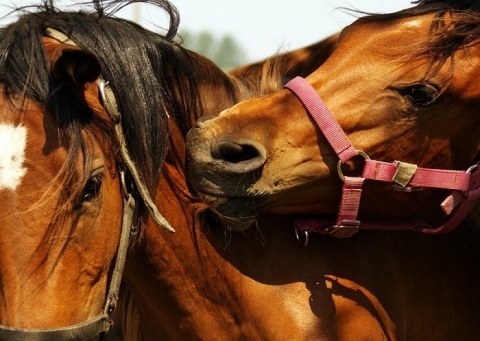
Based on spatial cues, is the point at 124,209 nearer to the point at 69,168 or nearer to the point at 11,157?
the point at 69,168

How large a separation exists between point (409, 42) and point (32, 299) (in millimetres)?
1630

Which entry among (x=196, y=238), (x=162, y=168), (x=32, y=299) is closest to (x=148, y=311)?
(x=196, y=238)

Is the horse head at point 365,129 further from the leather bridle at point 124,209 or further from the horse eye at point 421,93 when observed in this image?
the leather bridle at point 124,209

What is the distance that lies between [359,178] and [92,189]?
3.22ft

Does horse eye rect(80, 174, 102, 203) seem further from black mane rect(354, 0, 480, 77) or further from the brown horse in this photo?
black mane rect(354, 0, 480, 77)

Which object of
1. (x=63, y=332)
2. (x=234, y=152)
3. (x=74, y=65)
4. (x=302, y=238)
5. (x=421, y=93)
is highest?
(x=74, y=65)

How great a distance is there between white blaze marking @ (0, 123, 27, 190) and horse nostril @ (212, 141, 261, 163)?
697 mm

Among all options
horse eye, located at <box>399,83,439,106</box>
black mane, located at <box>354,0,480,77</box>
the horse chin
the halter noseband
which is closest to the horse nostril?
the horse chin

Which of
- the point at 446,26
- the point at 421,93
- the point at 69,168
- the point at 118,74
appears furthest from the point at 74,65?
the point at 446,26

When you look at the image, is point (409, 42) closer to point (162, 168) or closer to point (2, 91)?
point (162, 168)

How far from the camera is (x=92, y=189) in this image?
2752 mm

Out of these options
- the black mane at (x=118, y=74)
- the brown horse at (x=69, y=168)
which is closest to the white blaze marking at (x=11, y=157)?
the brown horse at (x=69, y=168)

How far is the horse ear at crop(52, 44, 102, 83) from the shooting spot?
2752mm

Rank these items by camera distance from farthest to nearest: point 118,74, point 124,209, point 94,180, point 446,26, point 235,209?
point 446,26
point 235,209
point 118,74
point 124,209
point 94,180
